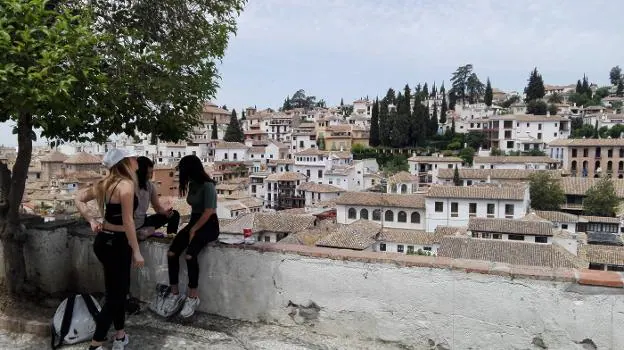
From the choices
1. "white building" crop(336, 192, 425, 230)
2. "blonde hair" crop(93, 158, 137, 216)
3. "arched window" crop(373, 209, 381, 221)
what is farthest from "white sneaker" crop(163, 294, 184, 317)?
"arched window" crop(373, 209, 381, 221)

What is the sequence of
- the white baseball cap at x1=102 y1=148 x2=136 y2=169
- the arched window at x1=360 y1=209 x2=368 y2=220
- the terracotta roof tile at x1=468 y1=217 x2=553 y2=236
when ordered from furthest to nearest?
the arched window at x1=360 y1=209 x2=368 y2=220, the terracotta roof tile at x1=468 y1=217 x2=553 y2=236, the white baseball cap at x1=102 y1=148 x2=136 y2=169

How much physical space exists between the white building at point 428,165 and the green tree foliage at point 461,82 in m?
45.8

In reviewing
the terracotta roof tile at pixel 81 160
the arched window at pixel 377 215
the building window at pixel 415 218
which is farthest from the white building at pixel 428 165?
the terracotta roof tile at pixel 81 160

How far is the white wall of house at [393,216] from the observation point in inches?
1533

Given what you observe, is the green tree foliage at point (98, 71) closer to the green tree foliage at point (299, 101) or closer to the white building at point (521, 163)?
the white building at point (521, 163)

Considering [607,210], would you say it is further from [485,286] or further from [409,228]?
[485,286]

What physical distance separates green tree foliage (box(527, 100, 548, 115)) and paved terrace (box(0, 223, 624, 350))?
8300cm

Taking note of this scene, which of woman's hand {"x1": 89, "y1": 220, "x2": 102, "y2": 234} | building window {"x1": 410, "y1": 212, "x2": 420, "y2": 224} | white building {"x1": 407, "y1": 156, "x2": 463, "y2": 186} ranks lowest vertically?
building window {"x1": 410, "y1": 212, "x2": 420, "y2": 224}

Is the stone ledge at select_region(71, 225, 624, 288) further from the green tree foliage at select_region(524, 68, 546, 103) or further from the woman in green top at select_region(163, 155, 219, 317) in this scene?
the green tree foliage at select_region(524, 68, 546, 103)

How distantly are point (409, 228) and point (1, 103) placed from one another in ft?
122

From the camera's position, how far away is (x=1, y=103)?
12.1ft

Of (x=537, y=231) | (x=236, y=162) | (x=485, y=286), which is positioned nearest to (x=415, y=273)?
(x=485, y=286)

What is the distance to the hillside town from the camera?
28328 mm

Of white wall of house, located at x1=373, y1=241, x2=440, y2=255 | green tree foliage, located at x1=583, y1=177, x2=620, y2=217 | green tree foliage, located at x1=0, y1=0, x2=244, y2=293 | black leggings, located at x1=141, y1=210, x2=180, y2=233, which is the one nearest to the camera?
green tree foliage, located at x1=0, y1=0, x2=244, y2=293
